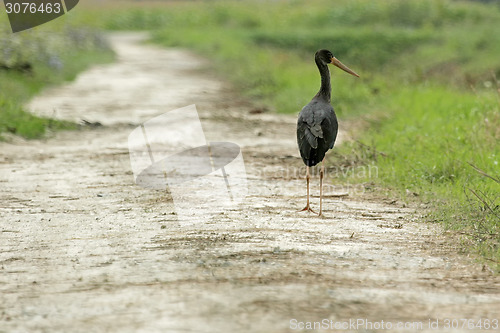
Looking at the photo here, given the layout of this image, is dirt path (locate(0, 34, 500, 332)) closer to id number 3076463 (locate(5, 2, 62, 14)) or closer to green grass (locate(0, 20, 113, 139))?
green grass (locate(0, 20, 113, 139))

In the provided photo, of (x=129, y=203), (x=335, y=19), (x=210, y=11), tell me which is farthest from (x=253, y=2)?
(x=129, y=203)

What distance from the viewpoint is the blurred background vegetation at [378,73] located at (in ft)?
28.0

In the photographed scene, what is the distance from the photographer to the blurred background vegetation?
28.0 feet

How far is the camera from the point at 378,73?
22.0m

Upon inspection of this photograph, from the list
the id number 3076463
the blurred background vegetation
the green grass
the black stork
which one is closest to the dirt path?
the black stork

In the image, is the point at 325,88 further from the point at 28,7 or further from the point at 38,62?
the point at 28,7

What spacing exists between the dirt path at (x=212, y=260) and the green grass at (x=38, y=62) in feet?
7.01

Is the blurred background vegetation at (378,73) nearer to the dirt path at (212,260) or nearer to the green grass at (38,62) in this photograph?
the green grass at (38,62)

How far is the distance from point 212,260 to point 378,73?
17.1 metres

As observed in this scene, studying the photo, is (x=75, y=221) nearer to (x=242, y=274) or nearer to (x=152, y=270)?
(x=152, y=270)

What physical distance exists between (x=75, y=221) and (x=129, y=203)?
0.79 meters

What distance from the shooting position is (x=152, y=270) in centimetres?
547

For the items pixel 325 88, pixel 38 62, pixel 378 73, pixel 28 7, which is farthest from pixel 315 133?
pixel 378 73

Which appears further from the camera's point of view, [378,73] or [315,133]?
[378,73]
